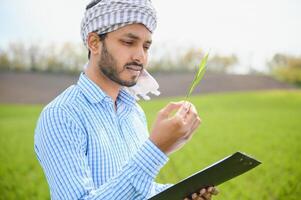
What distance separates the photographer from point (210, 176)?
121cm

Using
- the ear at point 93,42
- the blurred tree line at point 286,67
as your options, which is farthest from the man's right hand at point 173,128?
the blurred tree line at point 286,67

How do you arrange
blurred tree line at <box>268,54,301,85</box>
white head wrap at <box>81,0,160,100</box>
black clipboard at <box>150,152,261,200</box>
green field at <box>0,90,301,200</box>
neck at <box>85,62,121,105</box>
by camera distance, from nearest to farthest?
black clipboard at <box>150,152,261,200</box>
white head wrap at <box>81,0,160,100</box>
neck at <box>85,62,121,105</box>
green field at <box>0,90,301,200</box>
blurred tree line at <box>268,54,301,85</box>

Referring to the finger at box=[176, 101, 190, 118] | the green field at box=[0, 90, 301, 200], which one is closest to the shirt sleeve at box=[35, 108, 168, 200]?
the finger at box=[176, 101, 190, 118]

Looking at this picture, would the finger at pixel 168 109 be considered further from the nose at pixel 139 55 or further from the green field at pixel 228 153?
the green field at pixel 228 153

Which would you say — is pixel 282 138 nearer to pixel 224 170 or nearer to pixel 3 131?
pixel 3 131

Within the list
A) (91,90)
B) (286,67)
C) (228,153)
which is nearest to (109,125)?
(91,90)

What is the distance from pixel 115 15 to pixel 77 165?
1.54 feet

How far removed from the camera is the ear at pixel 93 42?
1.48m

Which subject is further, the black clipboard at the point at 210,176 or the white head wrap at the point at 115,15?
the white head wrap at the point at 115,15

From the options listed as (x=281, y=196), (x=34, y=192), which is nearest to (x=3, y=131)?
(x=34, y=192)

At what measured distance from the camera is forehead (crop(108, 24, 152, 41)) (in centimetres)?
141

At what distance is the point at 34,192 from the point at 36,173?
1582 mm

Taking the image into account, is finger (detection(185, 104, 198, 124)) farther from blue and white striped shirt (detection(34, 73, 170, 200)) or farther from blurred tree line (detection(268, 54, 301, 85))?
blurred tree line (detection(268, 54, 301, 85))

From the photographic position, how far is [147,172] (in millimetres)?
1175
